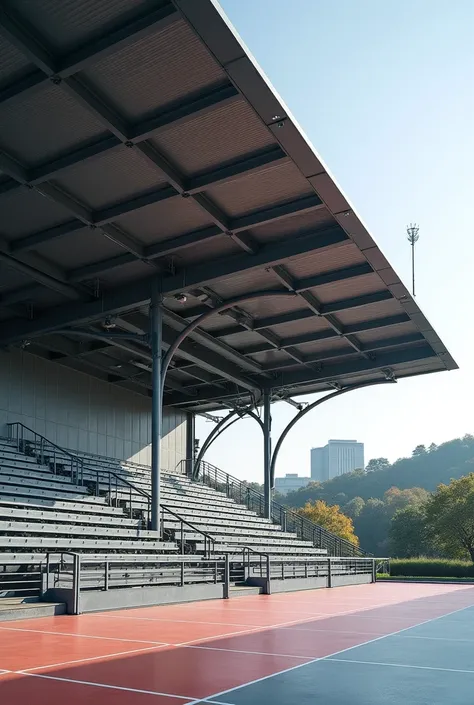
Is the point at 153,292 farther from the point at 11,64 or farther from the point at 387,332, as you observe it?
the point at 387,332

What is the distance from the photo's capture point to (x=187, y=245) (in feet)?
62.3

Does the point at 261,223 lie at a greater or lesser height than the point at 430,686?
greater

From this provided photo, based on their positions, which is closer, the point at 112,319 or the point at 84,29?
the point at 84,29

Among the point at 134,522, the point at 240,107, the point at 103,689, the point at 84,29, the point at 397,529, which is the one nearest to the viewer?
the point at 103,689

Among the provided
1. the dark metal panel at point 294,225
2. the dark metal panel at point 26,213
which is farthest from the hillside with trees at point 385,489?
the dark metal panel at point 26,213

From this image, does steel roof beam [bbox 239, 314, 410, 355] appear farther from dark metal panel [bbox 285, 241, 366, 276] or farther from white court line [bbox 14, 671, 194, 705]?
white court line [bbox 14, 671, 194, 705]

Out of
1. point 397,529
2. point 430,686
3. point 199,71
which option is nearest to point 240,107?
point 199,71

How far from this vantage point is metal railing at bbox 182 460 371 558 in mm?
35344

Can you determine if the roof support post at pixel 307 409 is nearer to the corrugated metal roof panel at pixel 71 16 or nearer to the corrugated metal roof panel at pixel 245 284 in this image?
the corrugated metal roof panel at pixel 245 284

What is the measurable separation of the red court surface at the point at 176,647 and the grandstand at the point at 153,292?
81.8 inches

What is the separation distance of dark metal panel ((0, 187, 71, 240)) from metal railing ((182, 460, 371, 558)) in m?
20.0

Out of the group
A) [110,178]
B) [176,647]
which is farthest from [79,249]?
[176,647]

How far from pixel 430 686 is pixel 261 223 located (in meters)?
12.9

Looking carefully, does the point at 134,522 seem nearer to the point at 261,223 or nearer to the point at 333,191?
the point at 261,223
